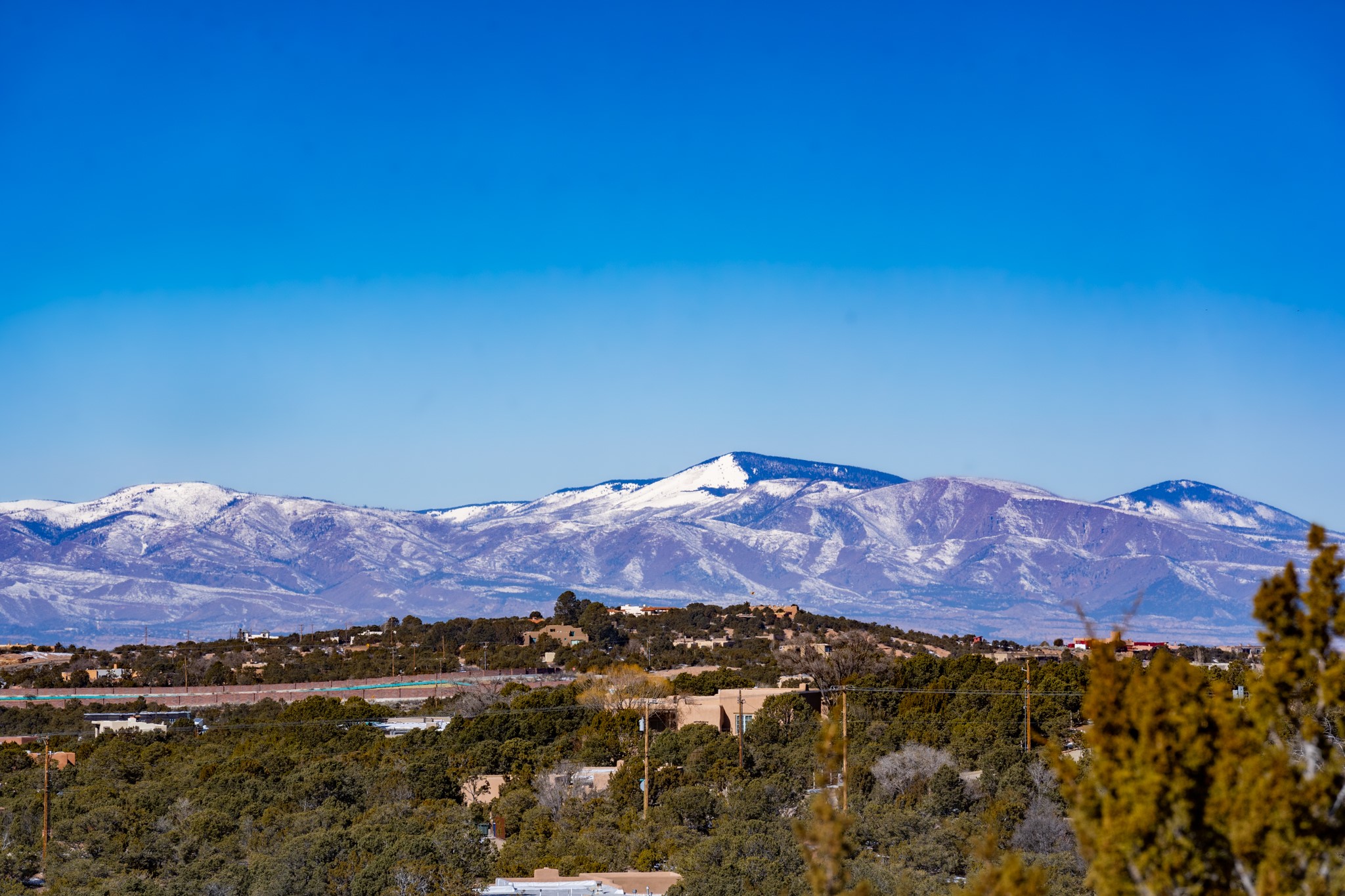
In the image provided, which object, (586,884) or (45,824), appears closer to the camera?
(586,884)

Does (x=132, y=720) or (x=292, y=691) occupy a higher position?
(x=292, y=691)

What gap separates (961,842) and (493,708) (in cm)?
2746

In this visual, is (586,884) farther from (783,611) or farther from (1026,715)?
(783,611)

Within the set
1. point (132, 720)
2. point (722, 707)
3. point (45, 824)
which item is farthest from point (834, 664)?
point (45, 824)

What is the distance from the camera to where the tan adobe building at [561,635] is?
94000 mm

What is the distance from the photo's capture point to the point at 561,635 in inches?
3745

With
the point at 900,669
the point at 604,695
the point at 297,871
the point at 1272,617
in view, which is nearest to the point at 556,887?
the point at 297,871

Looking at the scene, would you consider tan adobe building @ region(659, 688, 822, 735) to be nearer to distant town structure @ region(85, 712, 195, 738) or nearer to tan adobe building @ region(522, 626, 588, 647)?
distant town structure @ region(85, 712, 195, 738)

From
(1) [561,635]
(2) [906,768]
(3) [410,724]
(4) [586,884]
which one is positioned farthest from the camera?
(1) [561,635]

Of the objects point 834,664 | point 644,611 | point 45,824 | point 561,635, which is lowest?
point 45,824

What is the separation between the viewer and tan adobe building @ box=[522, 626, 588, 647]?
94.0 m

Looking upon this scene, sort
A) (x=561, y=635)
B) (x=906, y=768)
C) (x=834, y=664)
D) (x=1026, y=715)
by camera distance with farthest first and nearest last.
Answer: (x=561, y=635) → (x=834, y=664) → (x=1026, y=715) → (x=906, y=768)

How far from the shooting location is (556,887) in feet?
90.8

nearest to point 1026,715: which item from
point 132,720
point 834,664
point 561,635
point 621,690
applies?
point 834,664
